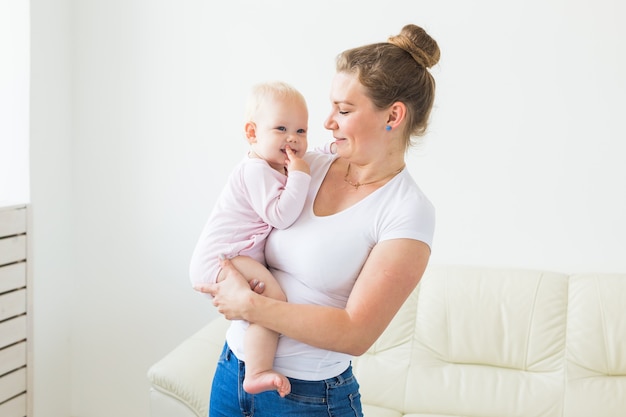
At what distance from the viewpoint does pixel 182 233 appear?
3.38 m

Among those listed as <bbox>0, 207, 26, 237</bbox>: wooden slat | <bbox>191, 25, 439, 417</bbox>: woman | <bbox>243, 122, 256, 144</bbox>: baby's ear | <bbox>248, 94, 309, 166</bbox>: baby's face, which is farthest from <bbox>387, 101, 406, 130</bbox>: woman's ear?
<bbox>0, 207, 26, 237</bbox>: wooden slat

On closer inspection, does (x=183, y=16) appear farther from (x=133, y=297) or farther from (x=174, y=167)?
(x=133, y=297)

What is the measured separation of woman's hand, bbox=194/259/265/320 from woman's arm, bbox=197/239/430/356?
0.17 feet

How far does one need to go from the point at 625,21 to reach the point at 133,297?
2.32 m

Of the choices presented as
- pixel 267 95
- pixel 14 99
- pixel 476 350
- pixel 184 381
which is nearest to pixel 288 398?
pixel 267 95

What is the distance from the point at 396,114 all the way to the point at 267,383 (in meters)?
0.56

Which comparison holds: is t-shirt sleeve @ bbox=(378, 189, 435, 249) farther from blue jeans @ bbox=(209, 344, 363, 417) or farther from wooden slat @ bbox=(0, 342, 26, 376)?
wooden slat @ bbox=(0, 342, 26, 376)

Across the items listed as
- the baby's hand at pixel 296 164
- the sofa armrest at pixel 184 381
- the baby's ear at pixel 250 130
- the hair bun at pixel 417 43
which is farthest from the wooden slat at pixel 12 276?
the hair bun at pixel 417 43

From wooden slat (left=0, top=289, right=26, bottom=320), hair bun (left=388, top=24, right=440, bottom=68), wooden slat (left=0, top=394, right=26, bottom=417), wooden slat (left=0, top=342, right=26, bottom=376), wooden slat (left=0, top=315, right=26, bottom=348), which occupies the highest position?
hair bun (left=388, top=24, right=440, bottom=68)

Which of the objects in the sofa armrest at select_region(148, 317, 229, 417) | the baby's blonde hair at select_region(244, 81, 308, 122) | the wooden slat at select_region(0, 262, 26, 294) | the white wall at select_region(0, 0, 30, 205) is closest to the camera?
the baby's blonde hair at select_region(244, 81, 308, 122)

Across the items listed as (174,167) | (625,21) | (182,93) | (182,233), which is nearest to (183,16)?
(182,93)

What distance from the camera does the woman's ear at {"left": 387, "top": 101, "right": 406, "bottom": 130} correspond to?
1.47m

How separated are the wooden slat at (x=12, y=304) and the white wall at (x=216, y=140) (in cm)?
35

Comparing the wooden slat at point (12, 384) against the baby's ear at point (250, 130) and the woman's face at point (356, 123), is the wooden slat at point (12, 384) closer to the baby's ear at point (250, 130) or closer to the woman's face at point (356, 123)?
the baby's ear at point (250, 130)
